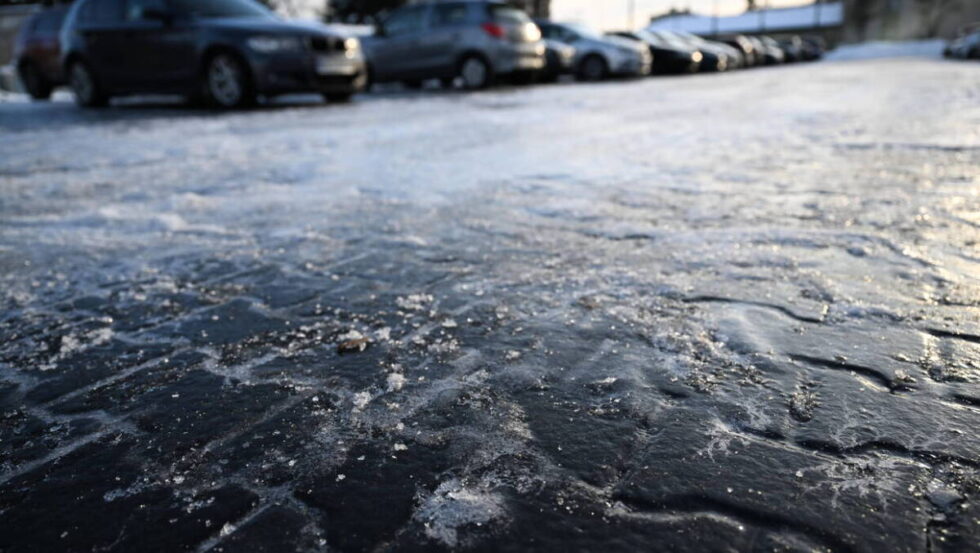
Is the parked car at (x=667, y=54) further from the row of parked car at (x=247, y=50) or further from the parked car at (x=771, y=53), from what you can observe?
the parked car at (x=771, y=53)

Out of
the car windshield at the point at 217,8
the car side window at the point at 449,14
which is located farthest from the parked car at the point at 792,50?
the car windshield at the point at 217,8

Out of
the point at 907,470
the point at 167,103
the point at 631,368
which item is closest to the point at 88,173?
the point at 631,368

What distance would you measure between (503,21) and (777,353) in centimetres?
1214

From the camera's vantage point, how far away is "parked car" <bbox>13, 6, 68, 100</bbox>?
12.1m

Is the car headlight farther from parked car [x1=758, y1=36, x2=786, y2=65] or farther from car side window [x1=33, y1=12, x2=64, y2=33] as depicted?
parked car [x1=758, y1=36, x2=786, y2=65]

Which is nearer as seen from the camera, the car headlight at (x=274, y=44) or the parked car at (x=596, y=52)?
the car headlight at (x=274, y=44)

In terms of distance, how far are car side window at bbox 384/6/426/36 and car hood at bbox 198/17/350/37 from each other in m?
4.16

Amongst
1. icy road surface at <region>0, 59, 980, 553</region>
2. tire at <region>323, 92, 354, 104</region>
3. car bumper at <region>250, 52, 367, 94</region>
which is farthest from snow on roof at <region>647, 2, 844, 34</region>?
icy road surface at <region>0, 59, 980, 553</region>

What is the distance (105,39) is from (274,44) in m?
2.63

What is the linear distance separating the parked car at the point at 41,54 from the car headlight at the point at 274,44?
17.9 ft

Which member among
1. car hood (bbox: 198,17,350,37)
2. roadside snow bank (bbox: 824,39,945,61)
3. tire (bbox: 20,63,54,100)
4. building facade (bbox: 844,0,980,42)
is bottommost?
tire (bbox: 20,63,54,100)

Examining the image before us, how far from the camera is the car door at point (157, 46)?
8812 millimetres

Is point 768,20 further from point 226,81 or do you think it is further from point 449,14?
point 226,81

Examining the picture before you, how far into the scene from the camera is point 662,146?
17.9 ft
